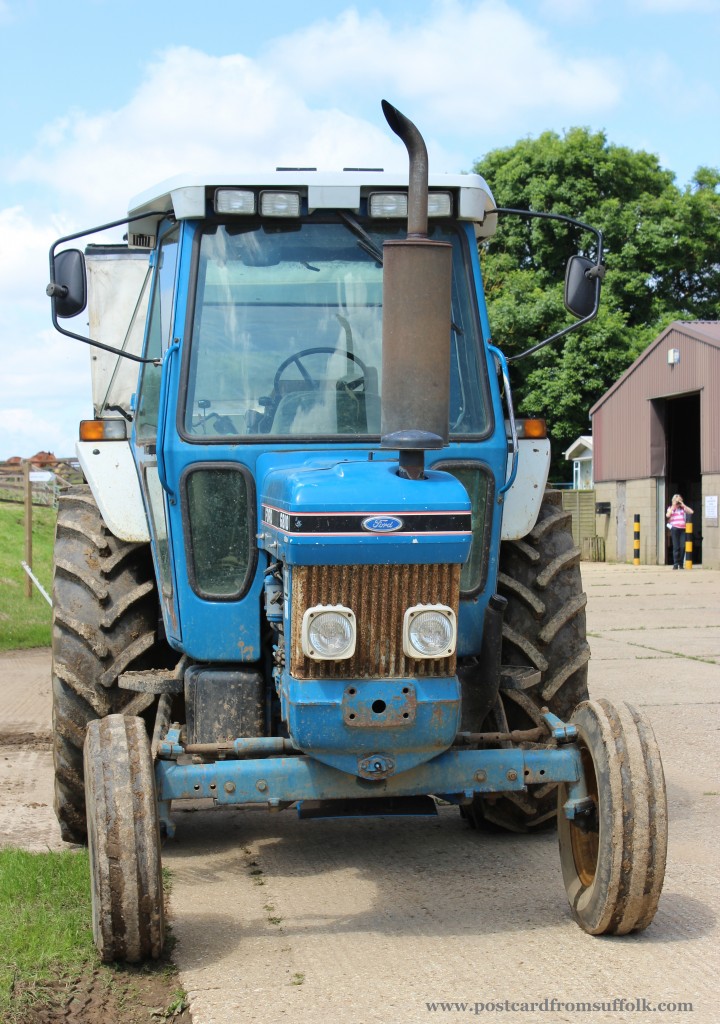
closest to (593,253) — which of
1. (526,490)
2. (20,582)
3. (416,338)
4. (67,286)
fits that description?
(20,582)

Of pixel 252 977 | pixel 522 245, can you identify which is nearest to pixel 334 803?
pixel 252 977

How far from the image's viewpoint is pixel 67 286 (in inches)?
198

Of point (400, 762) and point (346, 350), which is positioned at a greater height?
point (346, 350)

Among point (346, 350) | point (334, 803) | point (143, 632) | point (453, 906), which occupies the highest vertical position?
point (346, 350)

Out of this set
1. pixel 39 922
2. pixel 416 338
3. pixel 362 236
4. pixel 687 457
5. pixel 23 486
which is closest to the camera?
pixel 416 338

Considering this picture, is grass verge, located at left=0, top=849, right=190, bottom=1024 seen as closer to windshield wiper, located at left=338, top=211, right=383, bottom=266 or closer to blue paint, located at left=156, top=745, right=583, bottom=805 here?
blue paint, located at left=156, top=745, right=583, bottom=805

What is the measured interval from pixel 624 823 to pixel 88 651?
2356mm

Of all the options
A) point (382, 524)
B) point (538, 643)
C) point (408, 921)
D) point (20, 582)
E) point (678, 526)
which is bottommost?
point (20, 582)

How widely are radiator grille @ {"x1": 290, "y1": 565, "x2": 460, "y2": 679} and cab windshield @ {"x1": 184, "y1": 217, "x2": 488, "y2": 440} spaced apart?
106cm

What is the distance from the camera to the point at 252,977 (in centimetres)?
385

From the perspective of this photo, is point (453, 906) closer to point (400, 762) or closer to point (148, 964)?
point (400, 762)

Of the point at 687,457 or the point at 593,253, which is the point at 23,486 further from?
the point at 593,253

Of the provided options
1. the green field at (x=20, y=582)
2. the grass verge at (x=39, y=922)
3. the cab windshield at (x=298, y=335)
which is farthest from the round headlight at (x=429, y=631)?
the green field at (x=20, y=582)

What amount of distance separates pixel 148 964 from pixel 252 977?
1.15ft
